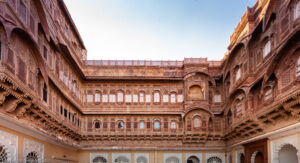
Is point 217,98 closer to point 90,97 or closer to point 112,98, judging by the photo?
point 112,98

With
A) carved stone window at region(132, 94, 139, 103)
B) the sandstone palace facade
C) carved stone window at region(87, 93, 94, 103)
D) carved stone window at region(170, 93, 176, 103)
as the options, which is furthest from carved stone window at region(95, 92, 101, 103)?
carved stone window at region(170, 93, 176, 103)

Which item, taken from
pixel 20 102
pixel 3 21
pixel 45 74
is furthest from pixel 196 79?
pixel 3 21

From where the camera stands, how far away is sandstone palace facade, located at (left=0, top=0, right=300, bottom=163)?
9.98 m

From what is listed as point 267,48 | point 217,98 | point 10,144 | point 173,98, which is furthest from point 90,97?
point 267,48

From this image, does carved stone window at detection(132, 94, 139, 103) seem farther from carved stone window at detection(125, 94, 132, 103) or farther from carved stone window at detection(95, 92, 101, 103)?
carved stone window at detection(95, 92, 101, 103)

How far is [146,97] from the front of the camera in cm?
2183

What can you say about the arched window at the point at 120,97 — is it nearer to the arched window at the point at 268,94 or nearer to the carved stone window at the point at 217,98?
the carved stone window at the point at 217,98

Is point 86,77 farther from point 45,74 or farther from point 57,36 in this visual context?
point 45,74

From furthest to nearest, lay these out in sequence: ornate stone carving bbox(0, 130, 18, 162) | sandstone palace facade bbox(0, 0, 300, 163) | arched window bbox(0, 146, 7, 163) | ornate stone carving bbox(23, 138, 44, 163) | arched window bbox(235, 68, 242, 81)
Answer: arched window bbox(235, 68, 242, 81)
ornate stone carving bbox(23, 138, 44, 163)
sandstone palace facade bbox(0, 0, 300, 163)
arched window bbox(0, 146, 7, 163)
ornate stone carving bbox(0, 130, 18, 162)

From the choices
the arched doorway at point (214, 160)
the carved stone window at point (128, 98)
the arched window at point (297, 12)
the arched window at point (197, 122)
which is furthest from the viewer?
the carved stone window at point (128, 98)

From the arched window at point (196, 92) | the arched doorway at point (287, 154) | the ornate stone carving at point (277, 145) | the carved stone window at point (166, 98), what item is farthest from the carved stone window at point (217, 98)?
the arched doorway at point (287, 154)

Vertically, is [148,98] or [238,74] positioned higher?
[238,74]

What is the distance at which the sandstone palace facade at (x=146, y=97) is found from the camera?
9977mm

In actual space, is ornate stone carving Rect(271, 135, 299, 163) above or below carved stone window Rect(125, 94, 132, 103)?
below
